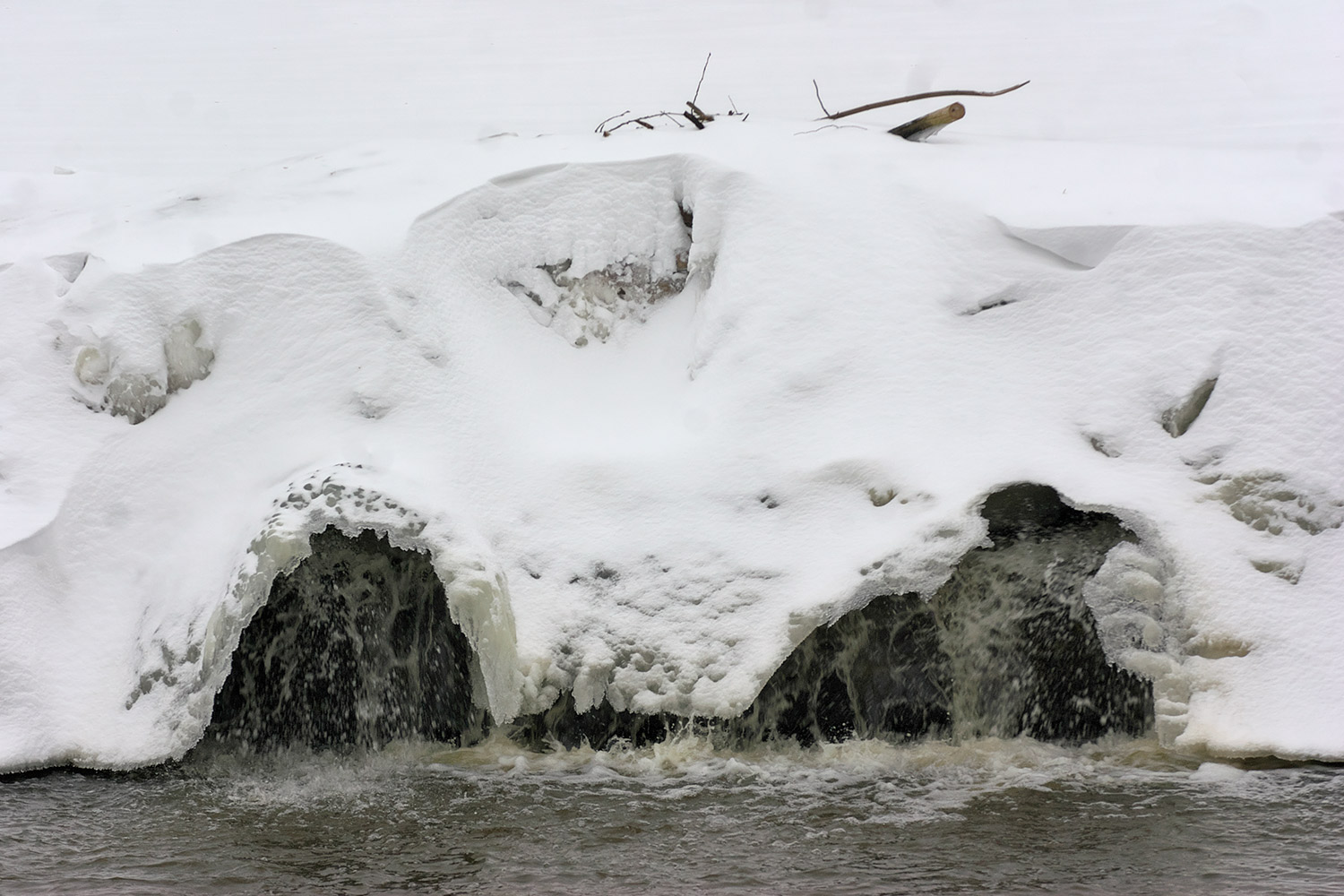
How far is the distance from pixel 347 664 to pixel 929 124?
11.4 feet

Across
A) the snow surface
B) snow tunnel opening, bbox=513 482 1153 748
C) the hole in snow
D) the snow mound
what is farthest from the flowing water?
the snow mound

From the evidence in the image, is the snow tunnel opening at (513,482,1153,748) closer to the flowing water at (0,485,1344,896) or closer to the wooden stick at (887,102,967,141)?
the flowing water at (0,485,1344,896)

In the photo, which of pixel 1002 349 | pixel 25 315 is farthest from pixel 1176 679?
pixel 25 315

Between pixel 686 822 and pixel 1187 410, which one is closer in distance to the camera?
pixel 686 822

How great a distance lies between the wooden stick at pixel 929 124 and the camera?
4949 mm

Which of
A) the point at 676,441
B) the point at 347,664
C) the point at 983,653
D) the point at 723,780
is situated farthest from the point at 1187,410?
the point at 347,664

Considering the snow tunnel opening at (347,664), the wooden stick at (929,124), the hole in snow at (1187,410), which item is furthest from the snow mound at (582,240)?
the hole in snow at (1187,410)

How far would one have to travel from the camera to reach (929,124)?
5.02 m

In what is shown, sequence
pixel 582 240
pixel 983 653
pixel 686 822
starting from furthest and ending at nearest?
pixel 582 240
pixel 983 653
pixel 686 822

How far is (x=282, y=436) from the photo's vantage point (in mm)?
3867

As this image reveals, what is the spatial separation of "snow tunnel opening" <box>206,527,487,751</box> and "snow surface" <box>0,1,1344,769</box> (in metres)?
0.17

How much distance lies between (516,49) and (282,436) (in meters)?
6.70

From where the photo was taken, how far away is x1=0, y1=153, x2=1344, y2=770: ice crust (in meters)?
3.40

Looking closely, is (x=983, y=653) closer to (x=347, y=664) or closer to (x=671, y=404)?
(x=671, y=404)
